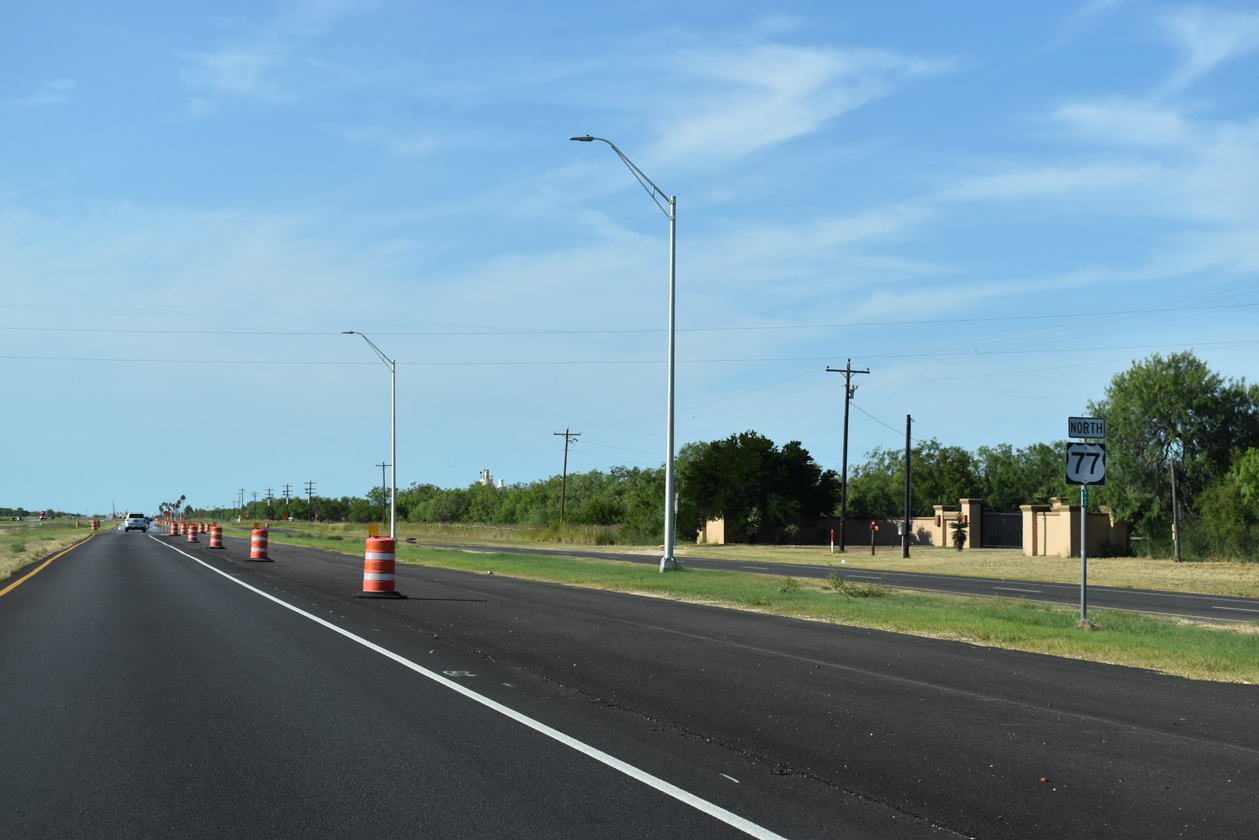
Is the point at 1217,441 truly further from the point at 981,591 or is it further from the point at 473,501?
the point at 473,501

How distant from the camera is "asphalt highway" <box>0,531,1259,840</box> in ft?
18.5

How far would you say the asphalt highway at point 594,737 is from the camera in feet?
18.5

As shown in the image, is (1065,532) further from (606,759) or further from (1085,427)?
(606,759)

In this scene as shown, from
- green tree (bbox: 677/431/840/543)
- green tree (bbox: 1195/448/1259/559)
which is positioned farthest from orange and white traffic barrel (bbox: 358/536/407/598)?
green tree (bbox: 677/431/840/543)

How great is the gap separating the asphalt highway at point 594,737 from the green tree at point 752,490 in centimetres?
5724

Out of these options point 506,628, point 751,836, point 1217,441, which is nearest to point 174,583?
point 506,628

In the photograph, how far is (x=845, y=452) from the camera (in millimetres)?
57938

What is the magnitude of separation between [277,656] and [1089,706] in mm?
8277

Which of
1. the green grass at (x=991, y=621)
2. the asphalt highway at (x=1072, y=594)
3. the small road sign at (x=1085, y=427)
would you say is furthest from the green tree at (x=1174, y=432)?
the small road sign at (x=1085, y=427)

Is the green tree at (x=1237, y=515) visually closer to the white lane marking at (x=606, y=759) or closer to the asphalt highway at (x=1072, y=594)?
the asphalt highway at (x=1072, y=594)

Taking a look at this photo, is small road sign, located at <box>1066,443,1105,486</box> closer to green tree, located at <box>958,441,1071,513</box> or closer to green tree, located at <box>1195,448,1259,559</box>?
green tree, located at <box>1195,448,1259,559</box>

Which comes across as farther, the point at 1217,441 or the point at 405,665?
the point at 1217,441

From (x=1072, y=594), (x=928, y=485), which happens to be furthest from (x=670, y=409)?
(x=928, y=485)

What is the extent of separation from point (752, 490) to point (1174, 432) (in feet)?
89.5
